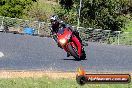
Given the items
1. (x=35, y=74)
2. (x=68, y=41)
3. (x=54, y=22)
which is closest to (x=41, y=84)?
(x=35, y=74)

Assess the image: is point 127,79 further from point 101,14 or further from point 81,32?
point 101,14

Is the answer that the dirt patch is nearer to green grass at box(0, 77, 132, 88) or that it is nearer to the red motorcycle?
the red motorcycle

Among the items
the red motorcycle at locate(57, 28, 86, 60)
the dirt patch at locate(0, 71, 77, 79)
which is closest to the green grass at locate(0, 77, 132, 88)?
the dirt patch at locate(0, 71, 77, 79)

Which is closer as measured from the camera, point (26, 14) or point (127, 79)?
point (127, 79)

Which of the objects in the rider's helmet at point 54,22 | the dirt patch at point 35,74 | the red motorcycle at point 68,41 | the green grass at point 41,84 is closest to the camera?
the green grass at point 41,84

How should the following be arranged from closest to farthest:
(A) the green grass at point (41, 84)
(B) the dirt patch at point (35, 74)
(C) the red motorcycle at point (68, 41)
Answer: (A) the green grass at point (41, 84) → (B) the dirt patch at point (35, 74) → (C) the red motorcycle at point (68, 41)

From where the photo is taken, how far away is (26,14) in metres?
53.6

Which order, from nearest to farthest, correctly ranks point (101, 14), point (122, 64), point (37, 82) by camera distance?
point (37, 82) < point (122, 64) < point (101, 14)

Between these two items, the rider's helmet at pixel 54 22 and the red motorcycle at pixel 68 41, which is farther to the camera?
the red motorcycle at pixel 68 41

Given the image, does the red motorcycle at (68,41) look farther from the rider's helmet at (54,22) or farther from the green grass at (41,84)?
the green grass at (41,84)

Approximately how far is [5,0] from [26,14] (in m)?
4.83

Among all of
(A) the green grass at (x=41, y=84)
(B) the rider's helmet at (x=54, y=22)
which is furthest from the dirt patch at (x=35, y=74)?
(B) the rider's helmet at (x=54, y=22)

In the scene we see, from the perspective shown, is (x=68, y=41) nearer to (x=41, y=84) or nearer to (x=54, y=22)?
(x=54, y=22)

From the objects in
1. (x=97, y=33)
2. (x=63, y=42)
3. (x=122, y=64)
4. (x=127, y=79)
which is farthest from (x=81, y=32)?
(x=127, y=79)
